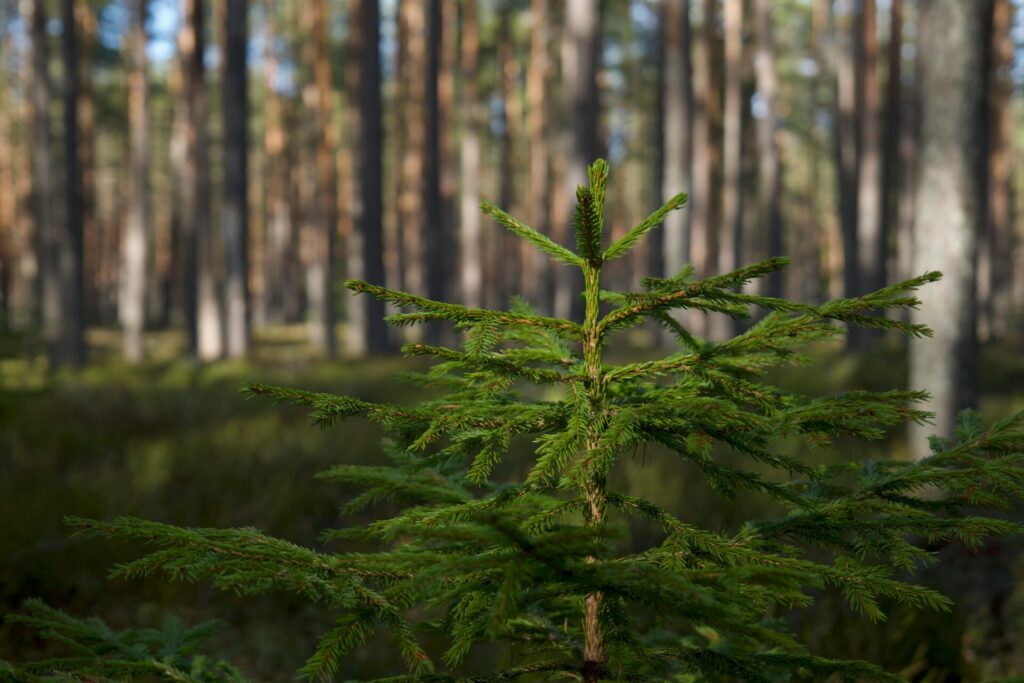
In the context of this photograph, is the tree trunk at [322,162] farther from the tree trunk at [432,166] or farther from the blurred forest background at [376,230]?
the tree trunk at [432,166]

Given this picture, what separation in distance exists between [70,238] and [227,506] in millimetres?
11236

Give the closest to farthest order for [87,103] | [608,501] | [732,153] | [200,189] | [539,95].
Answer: [608,501]
[200,189]
[732,153]
[539,95]
[87,103]

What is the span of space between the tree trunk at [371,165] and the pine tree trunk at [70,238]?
207 inches

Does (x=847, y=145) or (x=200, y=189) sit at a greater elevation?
(x=847, y=145)

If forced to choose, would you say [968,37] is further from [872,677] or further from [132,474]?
[132,474]

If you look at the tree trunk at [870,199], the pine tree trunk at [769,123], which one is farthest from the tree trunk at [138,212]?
the tree trunk at [870,199]

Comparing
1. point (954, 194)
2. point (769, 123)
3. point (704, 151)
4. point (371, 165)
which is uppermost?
point (769, 123)

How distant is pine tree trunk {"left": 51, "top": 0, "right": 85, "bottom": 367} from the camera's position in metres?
14.9

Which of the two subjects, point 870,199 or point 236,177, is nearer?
point 236,177

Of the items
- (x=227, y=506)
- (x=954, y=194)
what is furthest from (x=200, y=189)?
(x=954, y=194)

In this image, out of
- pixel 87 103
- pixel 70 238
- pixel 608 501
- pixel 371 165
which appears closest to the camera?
pixel 608 501

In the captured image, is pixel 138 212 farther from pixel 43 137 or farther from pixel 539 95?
pixel 539 95

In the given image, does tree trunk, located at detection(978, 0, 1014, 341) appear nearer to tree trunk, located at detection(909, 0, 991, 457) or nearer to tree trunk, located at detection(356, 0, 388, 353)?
tree trunk, located at detection(356, 0, 388, 353)

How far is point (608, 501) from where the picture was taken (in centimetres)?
164
